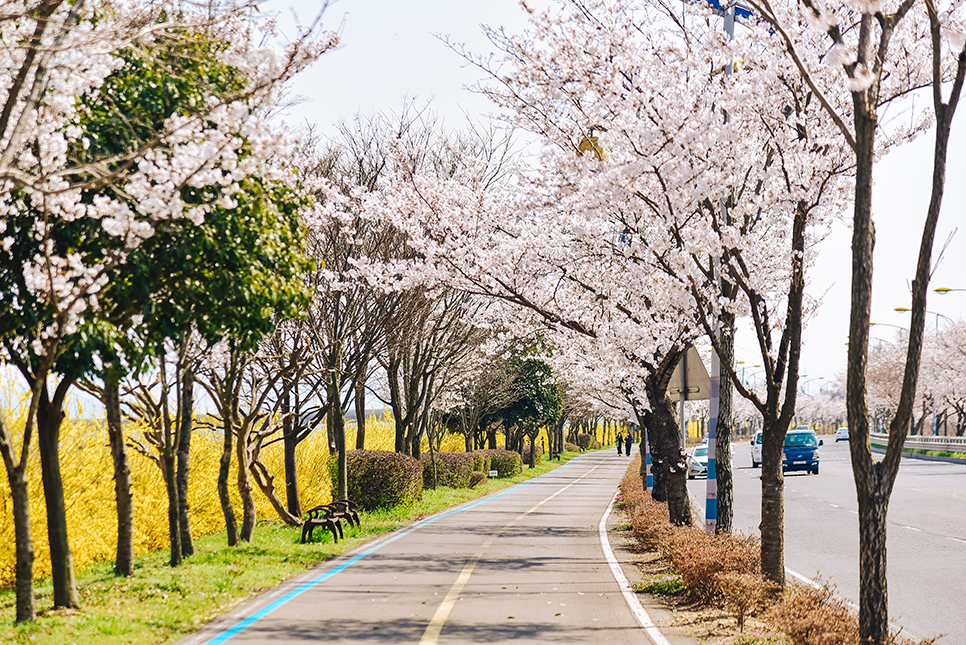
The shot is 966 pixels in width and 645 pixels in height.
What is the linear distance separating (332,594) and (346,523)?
7967 millimetres

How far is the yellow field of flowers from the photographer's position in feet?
34.8

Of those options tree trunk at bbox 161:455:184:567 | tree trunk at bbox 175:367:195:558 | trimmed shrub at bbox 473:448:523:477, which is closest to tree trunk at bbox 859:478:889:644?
tree trunk at bbox 161:455:184:567

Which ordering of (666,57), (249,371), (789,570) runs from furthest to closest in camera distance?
(249,371) → (789,570) → (666,57)

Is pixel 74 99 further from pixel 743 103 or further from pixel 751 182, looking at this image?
pixel 751 182

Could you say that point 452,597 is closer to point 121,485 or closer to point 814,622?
point 121,485

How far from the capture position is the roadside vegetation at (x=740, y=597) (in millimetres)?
6652

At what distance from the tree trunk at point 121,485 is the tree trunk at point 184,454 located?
1614 mm

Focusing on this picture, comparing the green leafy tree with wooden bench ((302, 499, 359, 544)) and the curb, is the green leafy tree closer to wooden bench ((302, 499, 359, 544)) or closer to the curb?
wooden bench ((302, 499, 359, 544))

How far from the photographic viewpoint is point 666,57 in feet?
36.2

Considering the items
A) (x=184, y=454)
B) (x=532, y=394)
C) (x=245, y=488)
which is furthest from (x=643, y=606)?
(x=532, y=394)

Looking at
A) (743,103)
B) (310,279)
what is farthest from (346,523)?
(743,103)

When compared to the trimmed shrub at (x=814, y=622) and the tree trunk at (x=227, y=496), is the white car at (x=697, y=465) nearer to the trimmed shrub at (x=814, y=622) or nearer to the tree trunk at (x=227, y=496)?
the tree trunk at (x=227, y=496)

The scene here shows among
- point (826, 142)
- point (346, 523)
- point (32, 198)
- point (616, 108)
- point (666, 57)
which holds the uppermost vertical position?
point (666, 57)

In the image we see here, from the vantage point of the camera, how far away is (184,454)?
12.4m
